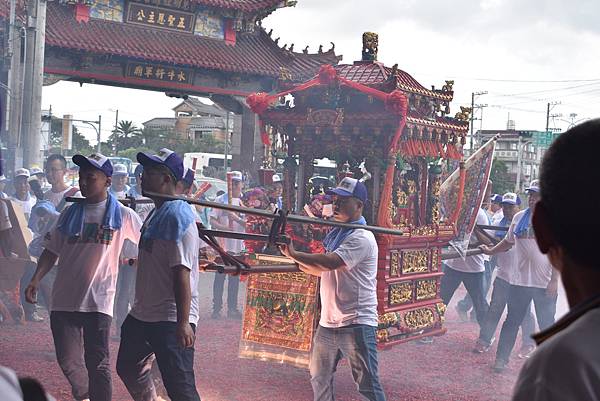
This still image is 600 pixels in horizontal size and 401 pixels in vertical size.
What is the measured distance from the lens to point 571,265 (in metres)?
1.45

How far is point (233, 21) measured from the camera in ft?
60.5

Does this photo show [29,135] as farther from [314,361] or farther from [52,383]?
[314,361]

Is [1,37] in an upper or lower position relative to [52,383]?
upper

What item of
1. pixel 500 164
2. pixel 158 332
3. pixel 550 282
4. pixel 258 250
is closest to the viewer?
pixel 158 332

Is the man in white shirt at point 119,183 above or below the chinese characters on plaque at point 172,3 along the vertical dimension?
below

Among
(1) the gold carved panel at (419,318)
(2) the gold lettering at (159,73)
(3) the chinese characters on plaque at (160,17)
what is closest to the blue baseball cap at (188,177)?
(1) the gold carved panel at (419,318)

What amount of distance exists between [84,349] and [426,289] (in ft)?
11.1

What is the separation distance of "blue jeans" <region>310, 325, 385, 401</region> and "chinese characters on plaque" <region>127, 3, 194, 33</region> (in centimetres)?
1362

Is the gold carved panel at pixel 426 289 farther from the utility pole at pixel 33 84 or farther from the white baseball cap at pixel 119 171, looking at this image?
the utility pole at pixel 33 84

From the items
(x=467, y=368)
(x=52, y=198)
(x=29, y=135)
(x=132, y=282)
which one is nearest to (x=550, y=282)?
(x=467, y=368)

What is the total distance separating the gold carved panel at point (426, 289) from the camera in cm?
702

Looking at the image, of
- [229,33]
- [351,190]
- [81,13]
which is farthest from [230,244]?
[229,33]

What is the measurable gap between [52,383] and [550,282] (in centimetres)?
444

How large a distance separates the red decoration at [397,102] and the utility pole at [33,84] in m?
8.33
